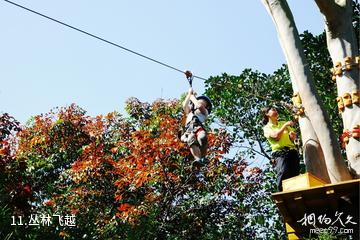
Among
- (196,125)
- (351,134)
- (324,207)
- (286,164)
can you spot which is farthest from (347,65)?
(196,125)

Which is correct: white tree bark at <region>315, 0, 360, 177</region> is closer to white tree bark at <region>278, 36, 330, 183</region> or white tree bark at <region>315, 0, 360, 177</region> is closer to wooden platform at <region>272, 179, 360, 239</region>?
white tree bark at <region>278, 36, 330, 183</region>

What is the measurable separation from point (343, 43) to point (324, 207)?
211cm

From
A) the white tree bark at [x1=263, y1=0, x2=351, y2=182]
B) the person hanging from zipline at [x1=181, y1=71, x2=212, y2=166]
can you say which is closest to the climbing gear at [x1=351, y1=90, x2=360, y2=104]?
the white tree bark at [x1=263, y1=0, x2=351, y2=182]

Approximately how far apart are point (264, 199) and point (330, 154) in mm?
7660

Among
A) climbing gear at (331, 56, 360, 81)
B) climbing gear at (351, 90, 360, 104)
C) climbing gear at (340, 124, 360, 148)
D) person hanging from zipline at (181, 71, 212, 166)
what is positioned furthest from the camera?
person hanging from zipline at (181, 71, 212, 166)

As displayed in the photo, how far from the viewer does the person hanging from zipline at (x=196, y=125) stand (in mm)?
7000

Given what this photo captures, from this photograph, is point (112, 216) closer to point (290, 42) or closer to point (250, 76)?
point (250, 76)

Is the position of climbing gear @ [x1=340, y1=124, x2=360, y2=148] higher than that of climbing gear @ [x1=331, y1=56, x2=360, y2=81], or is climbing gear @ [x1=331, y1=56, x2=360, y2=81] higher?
climbing gear @ [x1=331, y1=56, x2=360, y2=81]

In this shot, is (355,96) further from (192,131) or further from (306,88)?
(192,131)

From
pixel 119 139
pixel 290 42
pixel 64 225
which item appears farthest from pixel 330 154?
pixel 119 139

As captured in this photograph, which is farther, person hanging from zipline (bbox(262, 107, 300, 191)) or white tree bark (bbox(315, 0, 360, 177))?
person hanging from zipline (bbox(262, 107, 300, 191))

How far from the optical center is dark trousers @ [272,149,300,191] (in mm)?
6223

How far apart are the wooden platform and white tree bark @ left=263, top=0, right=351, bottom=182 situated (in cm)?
24

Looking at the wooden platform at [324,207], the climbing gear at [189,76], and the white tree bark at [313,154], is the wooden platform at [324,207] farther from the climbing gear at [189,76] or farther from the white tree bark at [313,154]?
the climbing gear at [189,76]
